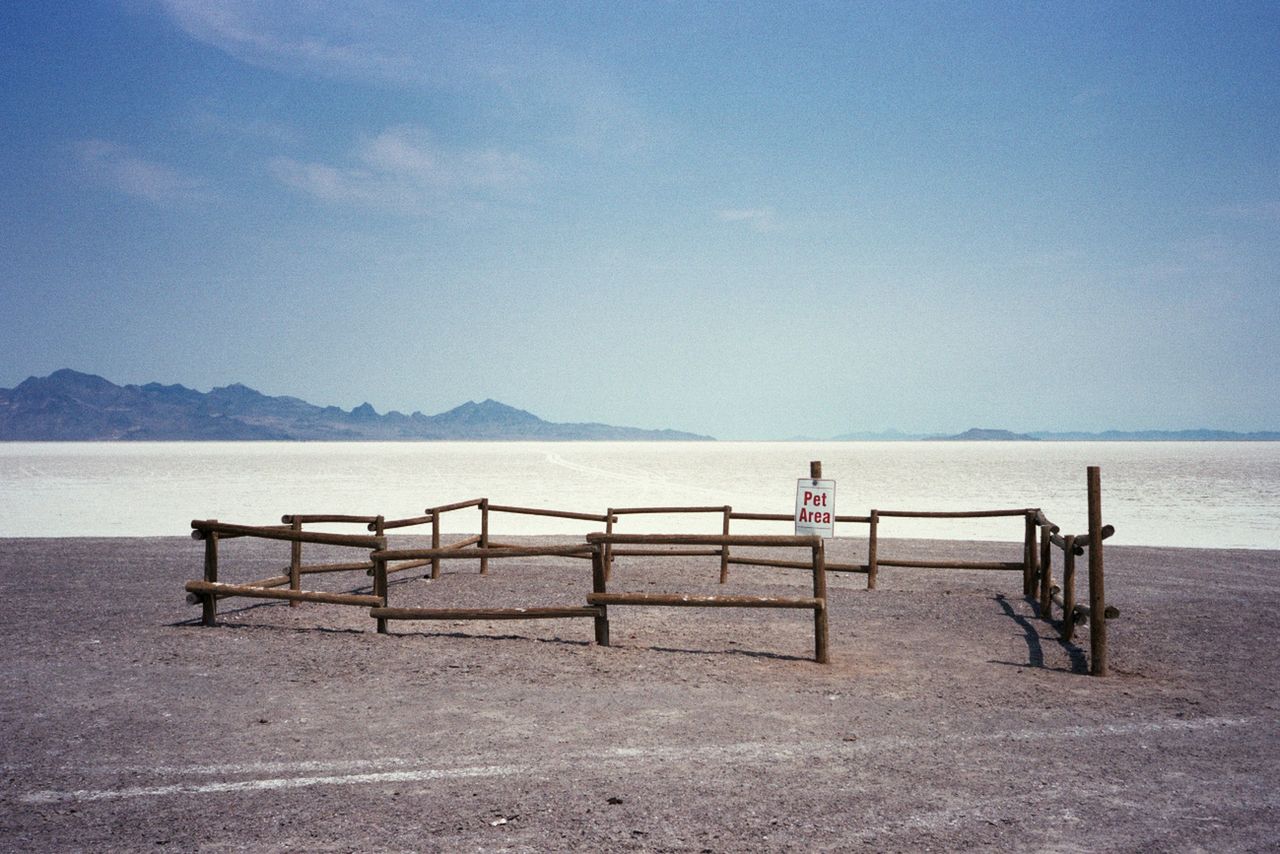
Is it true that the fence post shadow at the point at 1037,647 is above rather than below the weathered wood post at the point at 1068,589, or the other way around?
below

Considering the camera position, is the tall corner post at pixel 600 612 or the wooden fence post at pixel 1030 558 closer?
the tall corner post at pixel 600 612

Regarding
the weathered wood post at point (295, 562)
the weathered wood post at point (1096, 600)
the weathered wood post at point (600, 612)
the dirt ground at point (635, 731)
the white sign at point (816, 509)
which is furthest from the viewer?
the weathered wood post at point (295, 562)

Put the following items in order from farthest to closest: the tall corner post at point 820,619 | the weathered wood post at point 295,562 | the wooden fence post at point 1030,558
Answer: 1. the wooden fence post at point 1030,558
2. the weathered wood post at point 295,562
3. the tall corner post at point 820,619

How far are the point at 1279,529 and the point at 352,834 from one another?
1062 inches

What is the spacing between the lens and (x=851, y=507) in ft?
107

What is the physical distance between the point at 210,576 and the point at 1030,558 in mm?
10029

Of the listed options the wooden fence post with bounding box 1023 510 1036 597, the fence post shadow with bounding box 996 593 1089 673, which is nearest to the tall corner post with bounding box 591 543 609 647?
the fence post shadow with bounding box 996 593 1089 673

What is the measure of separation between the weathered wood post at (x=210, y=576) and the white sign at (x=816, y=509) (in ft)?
20.0

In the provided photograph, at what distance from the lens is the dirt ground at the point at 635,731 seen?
14.5 ft

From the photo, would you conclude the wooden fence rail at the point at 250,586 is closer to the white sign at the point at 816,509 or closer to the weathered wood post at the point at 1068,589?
the white sign at the point at 816,509

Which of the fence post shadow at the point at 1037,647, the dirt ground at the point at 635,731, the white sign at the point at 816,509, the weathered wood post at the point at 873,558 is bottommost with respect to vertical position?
the fence post shadow at the point at 1037,647

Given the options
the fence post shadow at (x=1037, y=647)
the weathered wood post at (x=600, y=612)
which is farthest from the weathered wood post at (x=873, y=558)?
the weathered wood post at (x=600, y=612)

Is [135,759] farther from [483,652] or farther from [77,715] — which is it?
[483,652]

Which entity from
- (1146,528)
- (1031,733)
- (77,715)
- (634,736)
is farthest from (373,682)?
(1146,528)
